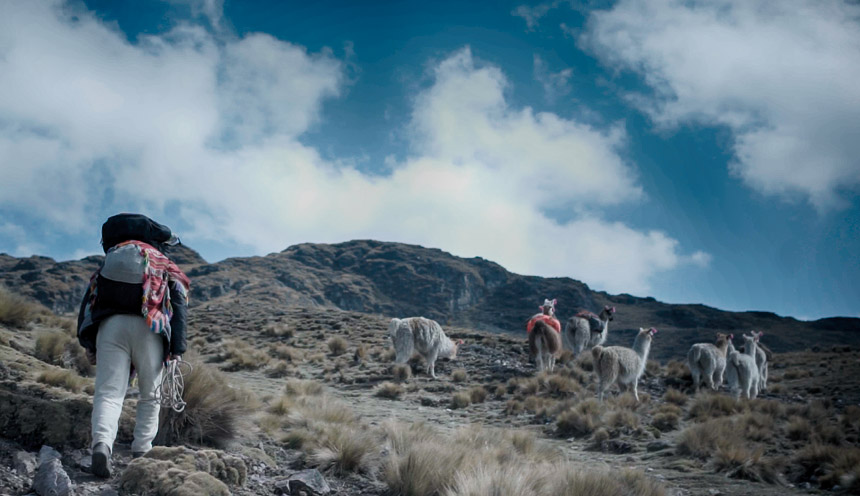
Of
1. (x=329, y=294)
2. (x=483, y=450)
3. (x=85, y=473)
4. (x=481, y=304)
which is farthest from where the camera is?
(x=481, y=304)

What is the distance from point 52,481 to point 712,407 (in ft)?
39.6

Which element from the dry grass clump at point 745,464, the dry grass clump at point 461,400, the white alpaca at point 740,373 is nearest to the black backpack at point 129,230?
the dry grass clump at point 745,464

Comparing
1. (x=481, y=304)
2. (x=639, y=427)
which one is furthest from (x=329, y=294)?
(x=639, y=427)

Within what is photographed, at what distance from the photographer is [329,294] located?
109 metres

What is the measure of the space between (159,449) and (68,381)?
2544 mm

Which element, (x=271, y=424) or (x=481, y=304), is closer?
(x=271, y=424)

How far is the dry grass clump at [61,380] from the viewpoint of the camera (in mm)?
5461

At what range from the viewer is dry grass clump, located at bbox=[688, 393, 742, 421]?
10.7 meters

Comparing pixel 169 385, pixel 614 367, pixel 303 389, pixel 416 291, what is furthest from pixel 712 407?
pixel 416 291

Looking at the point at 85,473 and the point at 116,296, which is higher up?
the point at 116,296

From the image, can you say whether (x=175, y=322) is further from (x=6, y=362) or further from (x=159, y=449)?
(x=6, y=362)

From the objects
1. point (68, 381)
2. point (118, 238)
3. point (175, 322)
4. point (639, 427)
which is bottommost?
point (639, 427)

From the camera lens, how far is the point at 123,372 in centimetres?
390

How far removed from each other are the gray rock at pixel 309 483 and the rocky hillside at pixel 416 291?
167 feet
